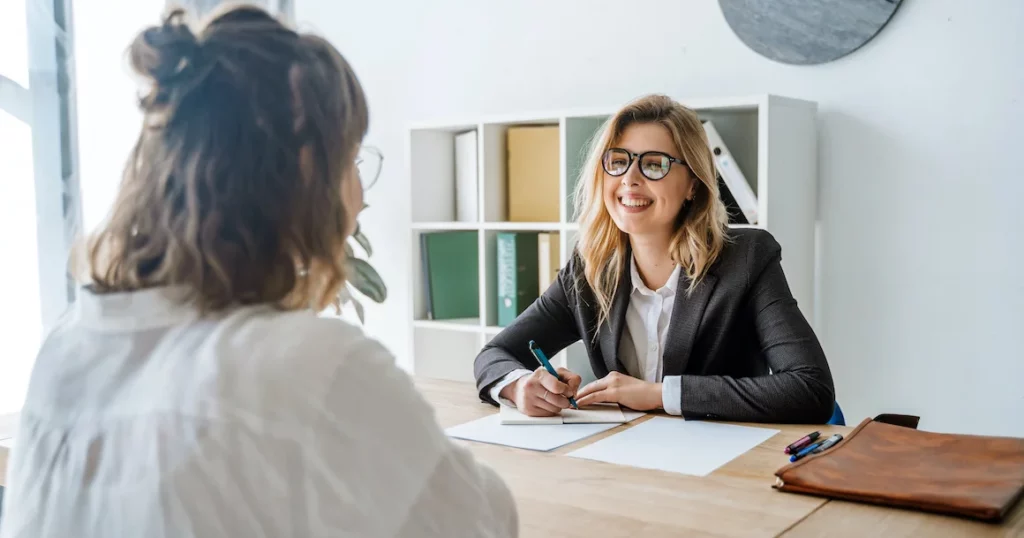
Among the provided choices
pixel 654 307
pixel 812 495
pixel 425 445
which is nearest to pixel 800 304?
pixel 654 307

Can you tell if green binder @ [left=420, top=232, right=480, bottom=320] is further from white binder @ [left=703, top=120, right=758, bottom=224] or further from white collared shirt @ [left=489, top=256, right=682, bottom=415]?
white collared shirt @ [left=489, top=256, right=682, bottom=415]

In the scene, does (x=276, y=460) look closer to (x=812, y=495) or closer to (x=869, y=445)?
(x=812, y=495)

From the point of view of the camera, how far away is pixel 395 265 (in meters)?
3.65

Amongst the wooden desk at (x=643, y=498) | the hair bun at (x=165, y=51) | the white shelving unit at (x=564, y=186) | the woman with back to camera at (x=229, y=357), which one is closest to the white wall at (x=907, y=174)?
the white shelving unit at (x=564, y=186)

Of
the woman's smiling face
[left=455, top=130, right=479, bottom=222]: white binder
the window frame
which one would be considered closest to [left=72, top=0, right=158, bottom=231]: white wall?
the window frame

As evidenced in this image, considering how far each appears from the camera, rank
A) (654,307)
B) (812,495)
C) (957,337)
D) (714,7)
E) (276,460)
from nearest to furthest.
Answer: (276,460), (812,495), (654,307), (957,337), (714,7)

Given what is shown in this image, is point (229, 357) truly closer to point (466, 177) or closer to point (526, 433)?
point (526, 433)

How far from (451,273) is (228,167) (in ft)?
7.96

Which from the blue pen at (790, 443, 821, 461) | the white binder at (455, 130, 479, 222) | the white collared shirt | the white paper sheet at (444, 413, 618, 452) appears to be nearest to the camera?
the blue pen at (790, 443, 821, 461)

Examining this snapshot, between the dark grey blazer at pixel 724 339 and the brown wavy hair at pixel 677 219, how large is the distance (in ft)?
0.10

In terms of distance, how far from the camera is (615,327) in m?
1.95

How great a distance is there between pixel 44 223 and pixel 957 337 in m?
2.58

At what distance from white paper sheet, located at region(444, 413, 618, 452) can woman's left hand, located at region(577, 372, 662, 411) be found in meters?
0.11

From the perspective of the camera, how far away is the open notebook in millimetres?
1566
